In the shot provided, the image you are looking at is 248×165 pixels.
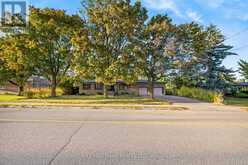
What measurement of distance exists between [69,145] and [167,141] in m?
2.74

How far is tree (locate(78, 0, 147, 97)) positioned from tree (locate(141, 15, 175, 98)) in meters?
1.44

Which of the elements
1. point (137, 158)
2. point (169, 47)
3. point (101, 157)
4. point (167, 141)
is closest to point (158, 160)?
point (137, 158)

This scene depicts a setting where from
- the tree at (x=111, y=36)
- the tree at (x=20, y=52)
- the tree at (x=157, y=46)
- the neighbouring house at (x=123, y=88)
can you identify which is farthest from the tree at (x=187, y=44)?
the tree at (x=20, y=52)

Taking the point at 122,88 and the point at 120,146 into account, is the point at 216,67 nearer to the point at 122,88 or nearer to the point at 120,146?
the point at 122,88

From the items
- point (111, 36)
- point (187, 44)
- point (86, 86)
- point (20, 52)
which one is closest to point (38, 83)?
point (86, 86)

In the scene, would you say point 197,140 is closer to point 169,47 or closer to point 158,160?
point 158,160

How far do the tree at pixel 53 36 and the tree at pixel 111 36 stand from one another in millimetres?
2691

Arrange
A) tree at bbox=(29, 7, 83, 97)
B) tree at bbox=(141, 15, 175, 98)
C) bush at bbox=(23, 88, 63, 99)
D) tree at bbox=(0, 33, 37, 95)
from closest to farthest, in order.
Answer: tree at bbox=(141, 15, 175, 98), tree at bbox=(0, 33, 37, 95), tree at bbox=(29, 7, 83, 97), bush at bbox=(23, 88, 63, 99)

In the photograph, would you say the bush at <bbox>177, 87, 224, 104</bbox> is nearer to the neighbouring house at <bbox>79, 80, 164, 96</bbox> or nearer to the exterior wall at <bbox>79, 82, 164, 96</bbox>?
the neighbouring house at <bbox>79, 80, 164, 96</bbox>

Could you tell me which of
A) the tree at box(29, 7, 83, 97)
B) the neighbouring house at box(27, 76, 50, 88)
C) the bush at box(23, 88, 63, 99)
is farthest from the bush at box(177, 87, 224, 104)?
the neighbouring house at box(27, 76, 50, 88)

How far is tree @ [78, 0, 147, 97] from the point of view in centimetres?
2866

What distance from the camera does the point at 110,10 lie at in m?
28.9

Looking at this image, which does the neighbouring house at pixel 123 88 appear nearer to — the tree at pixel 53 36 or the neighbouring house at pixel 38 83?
the neighbouring house at pixel 38 83

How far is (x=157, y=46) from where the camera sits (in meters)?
28.7
